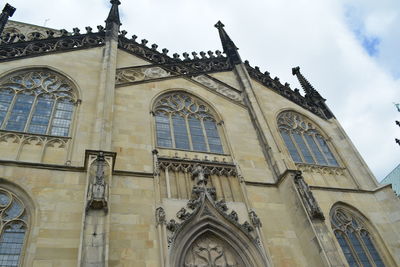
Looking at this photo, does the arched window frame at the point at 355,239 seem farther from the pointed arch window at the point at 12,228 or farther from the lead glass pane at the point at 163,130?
the pointed arch window at the point at 12,228

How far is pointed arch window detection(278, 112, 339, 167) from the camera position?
42.6ft

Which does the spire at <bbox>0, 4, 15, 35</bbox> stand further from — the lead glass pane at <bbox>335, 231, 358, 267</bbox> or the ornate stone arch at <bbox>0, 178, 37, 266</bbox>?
the lead glass pane at <bbox>335, 231, 358, 267</bbox>

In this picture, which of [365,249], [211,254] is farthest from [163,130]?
[365,249]

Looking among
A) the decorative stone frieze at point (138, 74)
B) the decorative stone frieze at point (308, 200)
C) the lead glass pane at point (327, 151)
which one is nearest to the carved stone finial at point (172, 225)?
the decorative stone frieze at point (308, 200)

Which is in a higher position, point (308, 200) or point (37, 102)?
point (37, 102)

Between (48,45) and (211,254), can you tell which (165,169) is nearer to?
(211,254)

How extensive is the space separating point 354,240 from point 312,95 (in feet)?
27.2

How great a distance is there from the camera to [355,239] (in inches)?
411

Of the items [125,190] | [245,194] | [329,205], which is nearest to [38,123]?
[125,190]

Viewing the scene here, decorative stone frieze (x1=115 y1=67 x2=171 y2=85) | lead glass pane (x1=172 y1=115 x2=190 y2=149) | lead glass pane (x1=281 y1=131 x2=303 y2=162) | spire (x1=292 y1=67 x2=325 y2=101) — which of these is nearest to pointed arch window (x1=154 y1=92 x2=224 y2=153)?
lead glass pane (x1=172 y1=115 x2=190 y2=149)

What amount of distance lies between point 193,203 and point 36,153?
452cm

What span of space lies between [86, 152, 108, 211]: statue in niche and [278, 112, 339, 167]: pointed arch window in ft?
24.6

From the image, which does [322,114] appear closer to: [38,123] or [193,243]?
[193,243]

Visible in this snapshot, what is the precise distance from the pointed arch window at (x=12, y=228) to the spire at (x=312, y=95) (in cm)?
1304
